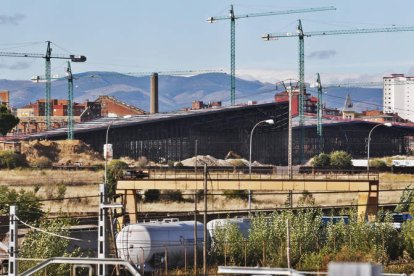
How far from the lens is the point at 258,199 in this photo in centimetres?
10488

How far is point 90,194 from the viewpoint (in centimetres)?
10000

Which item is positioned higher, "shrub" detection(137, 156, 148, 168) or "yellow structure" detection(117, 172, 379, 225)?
"shrub" detection(137, 156, 148, 168)

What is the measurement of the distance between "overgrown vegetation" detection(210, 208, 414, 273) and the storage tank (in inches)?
70.5

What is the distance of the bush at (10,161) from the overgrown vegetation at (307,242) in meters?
85.7

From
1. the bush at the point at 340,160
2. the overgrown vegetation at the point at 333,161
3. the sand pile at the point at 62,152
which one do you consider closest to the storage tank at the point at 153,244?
the sand pile at the point at 62,152

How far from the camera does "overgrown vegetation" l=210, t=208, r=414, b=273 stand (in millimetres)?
51375

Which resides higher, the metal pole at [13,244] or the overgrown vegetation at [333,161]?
the overgrown vegetation at [333,161]

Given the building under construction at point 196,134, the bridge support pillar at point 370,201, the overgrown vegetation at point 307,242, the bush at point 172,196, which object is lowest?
the overgrown vegetation at point 307,242

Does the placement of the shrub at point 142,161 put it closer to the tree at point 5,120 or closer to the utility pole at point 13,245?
the tree at point 5,120

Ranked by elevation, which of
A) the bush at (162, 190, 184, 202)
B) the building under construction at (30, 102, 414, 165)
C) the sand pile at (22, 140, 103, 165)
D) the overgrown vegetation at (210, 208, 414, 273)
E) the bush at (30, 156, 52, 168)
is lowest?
the overgrown vegetation at (210, 208, 414, 273)

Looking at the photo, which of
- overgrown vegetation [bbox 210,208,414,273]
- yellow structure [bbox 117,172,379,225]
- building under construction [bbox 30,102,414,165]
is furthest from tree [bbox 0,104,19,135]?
overgrown vegetation [bbox 210,208,414,273]

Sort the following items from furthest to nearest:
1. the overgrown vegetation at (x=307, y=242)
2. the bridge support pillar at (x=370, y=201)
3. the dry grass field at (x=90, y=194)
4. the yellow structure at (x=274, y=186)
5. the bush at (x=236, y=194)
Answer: the bush at (x=236, y=194), the dry grass field at (x=90, y=194), the yellow structure at (x=274, y=186), the bridge support pillar at (x=370, y=201), the overgrown vegetation at (x=307, y=242)

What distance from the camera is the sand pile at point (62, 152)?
152 metres

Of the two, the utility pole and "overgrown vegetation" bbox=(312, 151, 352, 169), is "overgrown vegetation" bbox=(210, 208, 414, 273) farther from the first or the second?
"overgrown vegetation" bbox=(312, 151, 352, 169)
